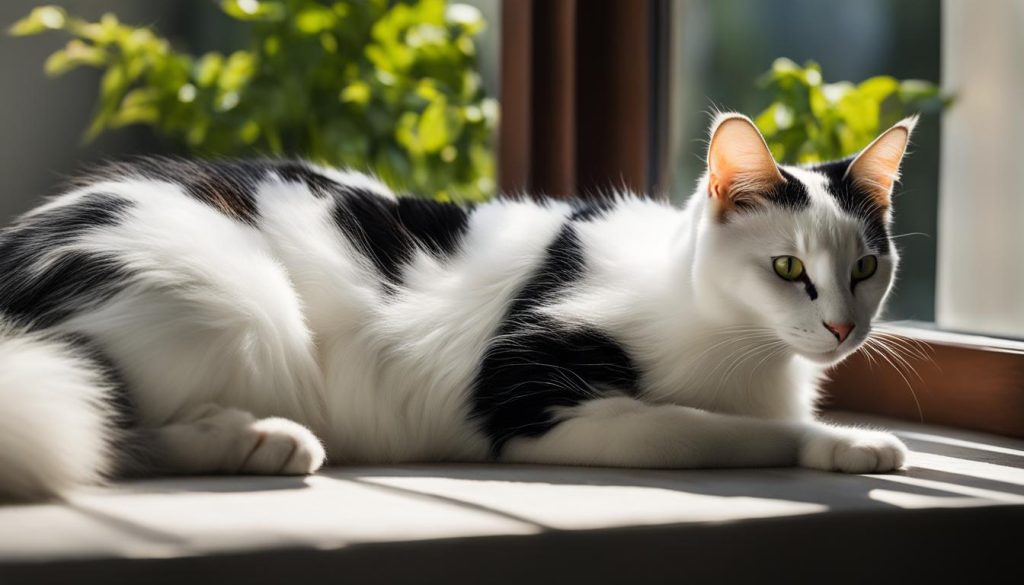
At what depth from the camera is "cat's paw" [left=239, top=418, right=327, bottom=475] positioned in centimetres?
115

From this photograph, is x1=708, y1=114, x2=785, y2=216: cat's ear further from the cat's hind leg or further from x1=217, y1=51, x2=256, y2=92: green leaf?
x1=217, y1=51, x2=256, y2=92: green leaf

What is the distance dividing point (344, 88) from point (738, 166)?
5.12 ft

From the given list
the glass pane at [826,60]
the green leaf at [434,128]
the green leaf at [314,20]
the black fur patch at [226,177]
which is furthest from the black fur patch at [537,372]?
the green leaf at [314,20]

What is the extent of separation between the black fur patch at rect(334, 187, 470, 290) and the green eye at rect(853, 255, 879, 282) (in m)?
0.51

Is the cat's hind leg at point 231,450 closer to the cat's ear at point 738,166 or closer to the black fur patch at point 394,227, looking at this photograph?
the black fur patch at point 394,227

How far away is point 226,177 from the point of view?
1436 mm

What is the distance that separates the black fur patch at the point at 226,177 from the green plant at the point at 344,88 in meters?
1.03

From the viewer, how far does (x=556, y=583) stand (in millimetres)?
907

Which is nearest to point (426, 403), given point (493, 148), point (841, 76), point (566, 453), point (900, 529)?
point (566, 453)

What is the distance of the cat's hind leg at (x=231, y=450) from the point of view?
114 centimetres

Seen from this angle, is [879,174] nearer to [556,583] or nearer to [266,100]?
[556,583]

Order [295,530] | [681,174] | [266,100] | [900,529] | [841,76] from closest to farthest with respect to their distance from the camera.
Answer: [295,530] < [900,529] < [841,76] < [681,174] < [266,100]

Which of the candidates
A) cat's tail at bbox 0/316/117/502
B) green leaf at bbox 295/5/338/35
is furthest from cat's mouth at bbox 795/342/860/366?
green leaf at bbox 295/5/338/35

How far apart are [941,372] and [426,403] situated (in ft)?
2.56
